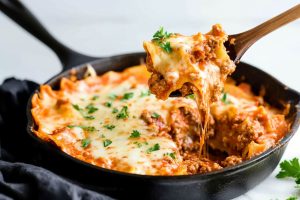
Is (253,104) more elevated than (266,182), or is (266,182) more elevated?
(253,104)

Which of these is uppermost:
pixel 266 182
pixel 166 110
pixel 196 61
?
pixel 196 61

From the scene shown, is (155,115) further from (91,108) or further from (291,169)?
(291,169)

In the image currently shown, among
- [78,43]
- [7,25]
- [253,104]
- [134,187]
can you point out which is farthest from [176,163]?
[7,25]

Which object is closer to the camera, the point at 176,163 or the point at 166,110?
the point at 176,163

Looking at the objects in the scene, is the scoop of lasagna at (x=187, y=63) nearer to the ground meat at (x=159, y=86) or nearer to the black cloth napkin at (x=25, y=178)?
the ground meat at (x=159, y=86)

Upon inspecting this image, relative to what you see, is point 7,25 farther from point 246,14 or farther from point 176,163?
point 176,163

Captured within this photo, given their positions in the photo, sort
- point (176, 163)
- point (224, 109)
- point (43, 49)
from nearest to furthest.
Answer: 1. point (176, 163)
2. point (224, 109)
3. point (43, 49)

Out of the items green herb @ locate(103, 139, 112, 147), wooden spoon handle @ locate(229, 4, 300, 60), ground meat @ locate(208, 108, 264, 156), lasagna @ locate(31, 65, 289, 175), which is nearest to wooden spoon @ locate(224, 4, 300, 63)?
Answer: wooden spoon handle @ locate(229, 4, 300, 60)

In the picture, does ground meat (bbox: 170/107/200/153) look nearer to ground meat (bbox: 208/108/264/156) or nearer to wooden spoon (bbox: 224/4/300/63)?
ground meat (bbox: 208/108/264/156)
